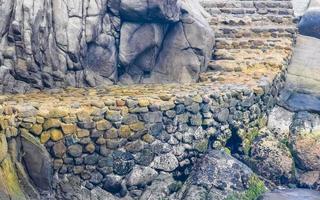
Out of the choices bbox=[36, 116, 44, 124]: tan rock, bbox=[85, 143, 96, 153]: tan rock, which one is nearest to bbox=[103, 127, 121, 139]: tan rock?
bbox=[85, 143, 96, 153]: tan rock

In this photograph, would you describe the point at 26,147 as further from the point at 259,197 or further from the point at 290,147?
the point at 290,147

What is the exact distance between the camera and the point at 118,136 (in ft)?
39.4

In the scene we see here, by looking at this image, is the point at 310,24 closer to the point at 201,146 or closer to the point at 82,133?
the point at 201,146

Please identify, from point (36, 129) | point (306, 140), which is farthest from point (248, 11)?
point (36, 129)

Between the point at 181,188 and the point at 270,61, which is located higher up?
the point at 270,61

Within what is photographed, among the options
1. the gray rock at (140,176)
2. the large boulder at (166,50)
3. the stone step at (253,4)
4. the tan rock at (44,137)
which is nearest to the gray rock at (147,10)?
the large boulder at (166,50)

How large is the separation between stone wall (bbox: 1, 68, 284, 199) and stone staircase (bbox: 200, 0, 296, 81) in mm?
2484

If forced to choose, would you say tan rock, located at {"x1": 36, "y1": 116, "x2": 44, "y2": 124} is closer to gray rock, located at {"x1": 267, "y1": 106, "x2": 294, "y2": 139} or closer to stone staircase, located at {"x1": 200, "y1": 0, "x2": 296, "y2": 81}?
stone staircase, located at {"x1": 200, "y1": 0, "x2": 296, "y2": 81}

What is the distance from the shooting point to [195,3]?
18.4m

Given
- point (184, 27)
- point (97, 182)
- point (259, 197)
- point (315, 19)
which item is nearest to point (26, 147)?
point (97, 182)

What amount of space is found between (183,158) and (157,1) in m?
5.00

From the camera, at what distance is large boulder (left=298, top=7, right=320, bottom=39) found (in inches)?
734

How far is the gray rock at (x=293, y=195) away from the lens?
1294cm

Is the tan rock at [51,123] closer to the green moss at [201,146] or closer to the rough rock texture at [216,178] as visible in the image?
the rough rock texture at [216,178]
